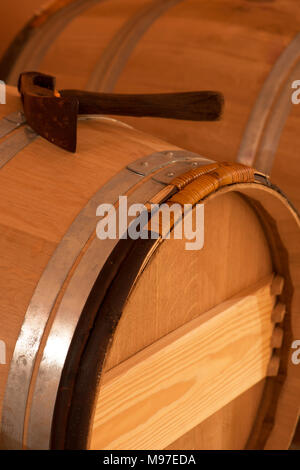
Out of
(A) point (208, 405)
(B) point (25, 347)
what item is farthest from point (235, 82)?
(B) point (25, 347)

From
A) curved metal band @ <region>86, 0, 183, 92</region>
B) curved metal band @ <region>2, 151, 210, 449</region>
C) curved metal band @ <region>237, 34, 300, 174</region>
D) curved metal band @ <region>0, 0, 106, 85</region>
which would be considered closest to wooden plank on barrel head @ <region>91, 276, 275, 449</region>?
curved metal band @ <region>2, 151, 210, 449</region>

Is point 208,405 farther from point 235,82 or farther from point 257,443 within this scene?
point 235,82

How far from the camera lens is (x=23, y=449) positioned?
1150 mm

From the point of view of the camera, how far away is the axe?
1.29m

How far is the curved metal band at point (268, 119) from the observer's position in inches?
73.9

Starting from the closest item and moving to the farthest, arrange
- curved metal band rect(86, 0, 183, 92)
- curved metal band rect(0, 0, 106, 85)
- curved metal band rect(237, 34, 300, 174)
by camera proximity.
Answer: curved metal band rect(237, 34, 300, 174) < curved metal band rect(86, 0, 183, 92) < curved metal band rect(0, 0, 106, 85)

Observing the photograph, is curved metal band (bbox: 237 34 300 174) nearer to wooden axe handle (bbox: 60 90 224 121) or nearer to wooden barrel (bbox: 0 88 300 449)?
wooden barrel (bbox: 0 88 300 449)

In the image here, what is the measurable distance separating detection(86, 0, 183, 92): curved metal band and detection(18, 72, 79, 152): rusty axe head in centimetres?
75

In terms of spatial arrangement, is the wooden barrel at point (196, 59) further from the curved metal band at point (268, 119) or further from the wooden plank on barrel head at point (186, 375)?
the wooden plank on barrel head at point (186, 375)

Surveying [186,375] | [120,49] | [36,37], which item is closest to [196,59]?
[120,49]

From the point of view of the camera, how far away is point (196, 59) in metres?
2.02

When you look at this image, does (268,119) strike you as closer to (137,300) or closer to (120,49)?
(120,49)

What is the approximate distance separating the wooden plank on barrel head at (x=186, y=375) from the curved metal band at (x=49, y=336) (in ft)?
0.52

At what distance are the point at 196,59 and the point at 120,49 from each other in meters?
0.25
